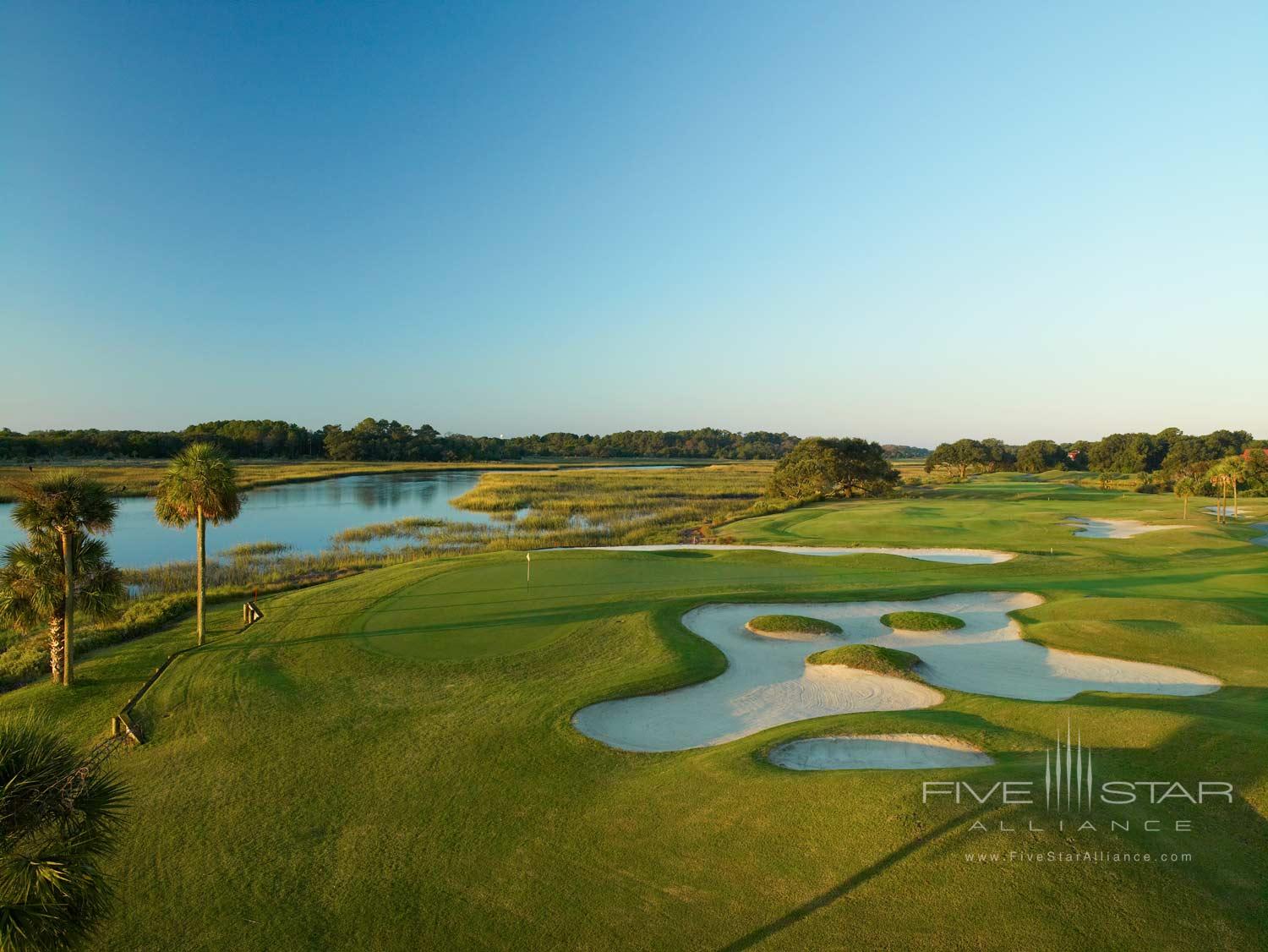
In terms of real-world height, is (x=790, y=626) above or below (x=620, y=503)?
below

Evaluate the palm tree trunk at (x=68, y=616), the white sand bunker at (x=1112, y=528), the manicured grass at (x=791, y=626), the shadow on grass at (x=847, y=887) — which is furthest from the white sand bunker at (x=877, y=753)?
the white sand bunker at (x=1112, y=528)

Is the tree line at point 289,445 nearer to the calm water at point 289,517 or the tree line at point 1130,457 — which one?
the tree line at point 1130,457

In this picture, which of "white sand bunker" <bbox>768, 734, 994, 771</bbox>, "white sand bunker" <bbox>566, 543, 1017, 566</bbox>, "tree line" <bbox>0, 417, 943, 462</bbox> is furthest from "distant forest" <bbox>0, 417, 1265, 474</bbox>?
"white sand bunker" <bbox>768, 734, 994, 771</bbox>

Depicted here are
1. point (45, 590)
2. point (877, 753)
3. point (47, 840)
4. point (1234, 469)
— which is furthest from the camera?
point (1234, 469)

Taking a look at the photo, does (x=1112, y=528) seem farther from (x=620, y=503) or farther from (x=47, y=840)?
(x=47, y=840)

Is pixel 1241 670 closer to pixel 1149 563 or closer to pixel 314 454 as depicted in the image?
pixel 1149 563

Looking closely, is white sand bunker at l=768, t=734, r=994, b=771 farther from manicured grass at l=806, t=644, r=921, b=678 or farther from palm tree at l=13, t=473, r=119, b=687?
palm tree at l=13, t=473, r=119, b=687

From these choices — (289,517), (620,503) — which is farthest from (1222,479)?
(289,517)
